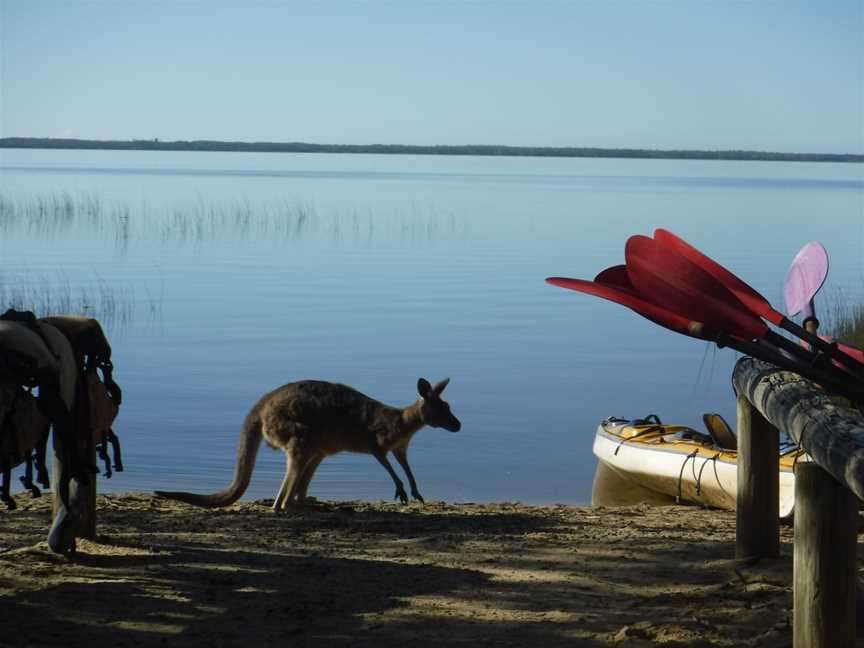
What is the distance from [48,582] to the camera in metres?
6.32

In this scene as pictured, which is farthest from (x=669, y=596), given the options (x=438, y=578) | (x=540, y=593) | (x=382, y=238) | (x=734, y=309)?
(x=382, y=238)

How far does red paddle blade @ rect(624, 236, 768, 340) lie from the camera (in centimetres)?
492

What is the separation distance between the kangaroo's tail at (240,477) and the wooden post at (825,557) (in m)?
4.95

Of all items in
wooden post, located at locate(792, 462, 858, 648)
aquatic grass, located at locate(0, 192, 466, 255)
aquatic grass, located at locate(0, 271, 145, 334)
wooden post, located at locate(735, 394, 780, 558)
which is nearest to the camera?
wooden post, located at locate(792, 462, 858, 648)

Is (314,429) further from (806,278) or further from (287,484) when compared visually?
(806,278)

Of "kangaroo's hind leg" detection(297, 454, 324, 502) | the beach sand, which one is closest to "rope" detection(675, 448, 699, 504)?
the beach sand

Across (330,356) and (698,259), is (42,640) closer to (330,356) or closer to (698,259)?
(698,259)

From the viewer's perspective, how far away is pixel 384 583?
261 inches

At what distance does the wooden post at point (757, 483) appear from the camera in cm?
650

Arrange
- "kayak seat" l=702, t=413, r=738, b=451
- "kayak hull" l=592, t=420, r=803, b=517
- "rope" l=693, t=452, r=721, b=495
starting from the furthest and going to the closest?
"kayak seat" l=702, t=413, r=738, b=451
"rope" l=693, t=452, r=721, b=495
"kayak hull" l=592, t=420, r=803, b=517

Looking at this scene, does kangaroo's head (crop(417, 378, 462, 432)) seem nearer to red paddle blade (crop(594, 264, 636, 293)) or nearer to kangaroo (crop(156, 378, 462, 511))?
kangaroo (crop(156, 378, 462, 511))

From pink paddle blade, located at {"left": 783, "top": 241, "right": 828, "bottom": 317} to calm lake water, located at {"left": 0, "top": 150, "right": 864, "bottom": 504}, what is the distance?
5652 mm

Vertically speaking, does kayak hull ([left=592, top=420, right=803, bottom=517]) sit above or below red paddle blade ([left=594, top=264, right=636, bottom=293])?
below

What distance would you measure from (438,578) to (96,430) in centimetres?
180
